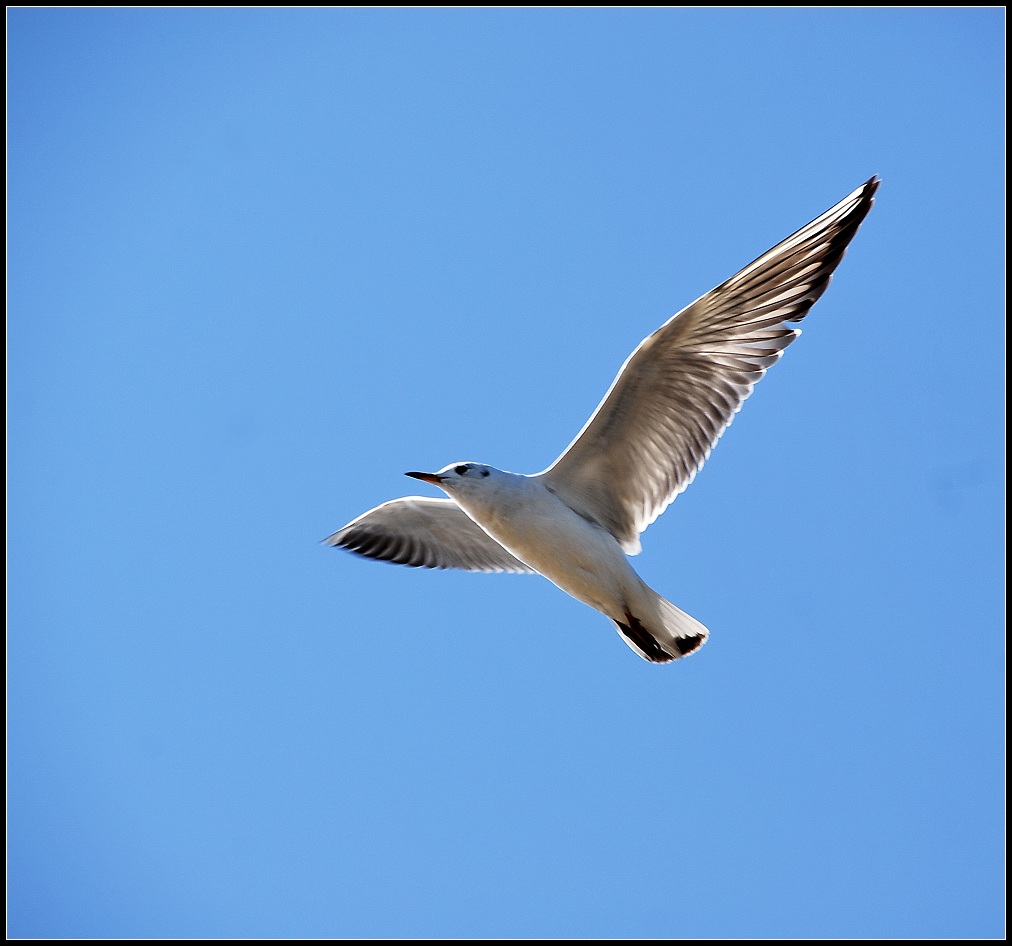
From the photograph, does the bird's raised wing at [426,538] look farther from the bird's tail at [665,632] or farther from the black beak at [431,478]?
the bird's tail at [665,632]

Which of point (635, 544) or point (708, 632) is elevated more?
point (635, 544)

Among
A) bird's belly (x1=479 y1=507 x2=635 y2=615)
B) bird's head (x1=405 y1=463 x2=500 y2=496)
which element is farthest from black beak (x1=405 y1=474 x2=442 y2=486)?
bird's belly (x1=479 y1=507 x2=635 y2=615)

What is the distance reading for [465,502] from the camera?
7.01 m

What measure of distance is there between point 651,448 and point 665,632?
117 centimetres

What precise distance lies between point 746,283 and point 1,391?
1344 centimetres

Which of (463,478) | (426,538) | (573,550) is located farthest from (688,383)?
(426,538)

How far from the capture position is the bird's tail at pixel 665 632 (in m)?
6.96

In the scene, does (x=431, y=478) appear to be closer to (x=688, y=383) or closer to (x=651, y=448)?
(x=651, y=448)

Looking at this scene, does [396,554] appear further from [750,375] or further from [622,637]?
[750,375]

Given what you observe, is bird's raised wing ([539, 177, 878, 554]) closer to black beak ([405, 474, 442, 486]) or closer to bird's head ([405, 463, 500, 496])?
bird's head ([405, 463, 500, 496])

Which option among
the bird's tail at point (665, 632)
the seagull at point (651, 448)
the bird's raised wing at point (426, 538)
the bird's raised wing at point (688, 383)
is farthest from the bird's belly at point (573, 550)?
the bird's raised wing at point (426, 538)

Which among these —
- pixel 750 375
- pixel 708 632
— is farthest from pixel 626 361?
pixel 708 632

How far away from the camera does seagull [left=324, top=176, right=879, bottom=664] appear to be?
260 inches

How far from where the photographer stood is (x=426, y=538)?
8750 millimetres
